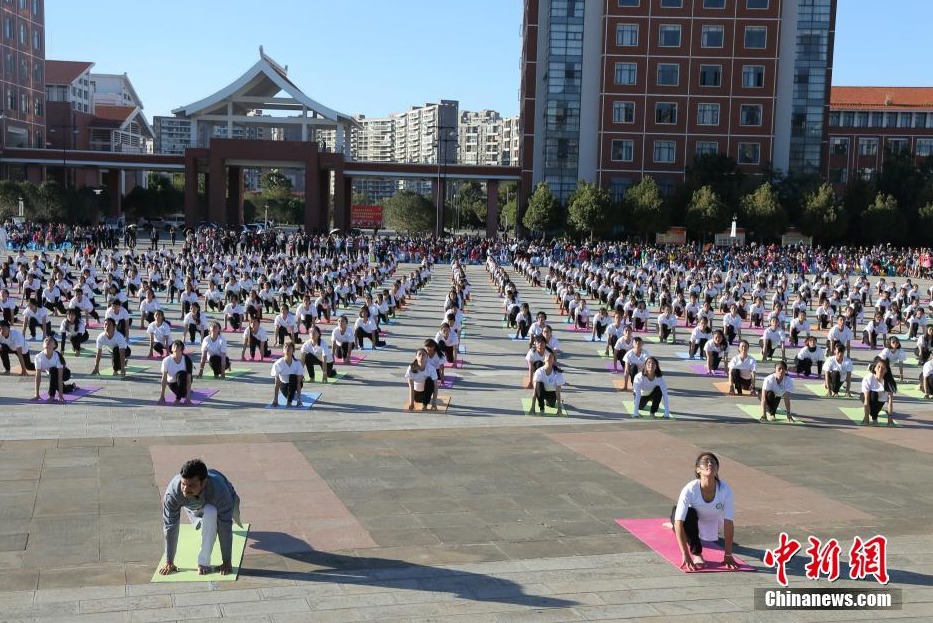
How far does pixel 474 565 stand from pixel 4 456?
6550mm

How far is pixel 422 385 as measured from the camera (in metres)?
15.8

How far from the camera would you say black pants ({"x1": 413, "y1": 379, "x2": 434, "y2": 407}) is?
15.8 m

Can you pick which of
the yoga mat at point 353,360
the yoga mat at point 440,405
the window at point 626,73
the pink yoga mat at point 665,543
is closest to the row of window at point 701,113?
the window at point 626,73

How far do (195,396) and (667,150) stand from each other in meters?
59.4

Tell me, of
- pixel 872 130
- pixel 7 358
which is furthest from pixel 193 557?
pixel 872 130

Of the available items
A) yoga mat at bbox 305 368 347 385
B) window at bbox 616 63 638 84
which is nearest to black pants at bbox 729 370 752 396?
yoga mat at bbox 305 368 347 385

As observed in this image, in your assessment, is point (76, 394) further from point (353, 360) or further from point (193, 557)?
point (193, 557)

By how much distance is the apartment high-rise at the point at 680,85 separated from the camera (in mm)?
69312

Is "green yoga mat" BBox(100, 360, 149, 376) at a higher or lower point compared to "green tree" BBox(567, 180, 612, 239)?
lower

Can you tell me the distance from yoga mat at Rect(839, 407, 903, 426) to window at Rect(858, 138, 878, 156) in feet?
281

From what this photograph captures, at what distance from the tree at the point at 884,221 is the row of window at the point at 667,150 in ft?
30.4

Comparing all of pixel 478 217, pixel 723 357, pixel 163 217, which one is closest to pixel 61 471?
pixel 723 357

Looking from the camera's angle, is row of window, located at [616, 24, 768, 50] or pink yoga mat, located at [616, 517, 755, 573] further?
row of window, located at [616, 24, 768, 50]

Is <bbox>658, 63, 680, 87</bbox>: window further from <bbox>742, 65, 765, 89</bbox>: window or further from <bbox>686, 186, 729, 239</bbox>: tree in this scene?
<bbox>686, 186, 729, 239</bbox>: tree
